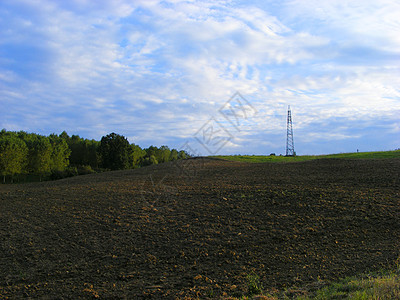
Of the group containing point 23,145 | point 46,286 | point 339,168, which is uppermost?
point 23,145

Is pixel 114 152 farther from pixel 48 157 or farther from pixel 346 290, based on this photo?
pixel 346 290

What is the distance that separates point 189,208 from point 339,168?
11704 mm

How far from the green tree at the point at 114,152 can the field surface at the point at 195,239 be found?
2682 centimetres

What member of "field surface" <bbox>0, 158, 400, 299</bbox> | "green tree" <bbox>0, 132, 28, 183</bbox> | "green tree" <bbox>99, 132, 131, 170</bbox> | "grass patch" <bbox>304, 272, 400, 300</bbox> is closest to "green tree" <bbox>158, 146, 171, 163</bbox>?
"green tree" <bbox>99, 132, 131, 170</bbox>

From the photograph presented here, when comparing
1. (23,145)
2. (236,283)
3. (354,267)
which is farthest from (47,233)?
(23,145)

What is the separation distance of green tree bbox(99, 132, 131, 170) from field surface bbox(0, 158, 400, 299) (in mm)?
26821

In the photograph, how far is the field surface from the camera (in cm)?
627

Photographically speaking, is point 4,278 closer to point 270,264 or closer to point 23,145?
point 270,264

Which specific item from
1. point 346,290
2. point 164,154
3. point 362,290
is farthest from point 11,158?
point 362,290

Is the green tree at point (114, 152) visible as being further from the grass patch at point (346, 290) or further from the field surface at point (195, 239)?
the grass patch at point (346, 290)

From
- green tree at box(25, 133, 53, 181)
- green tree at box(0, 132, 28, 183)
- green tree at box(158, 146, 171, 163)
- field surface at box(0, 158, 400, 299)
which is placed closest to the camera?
field surface at box(0, 158, 400, 299)

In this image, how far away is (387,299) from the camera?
414 centimetres

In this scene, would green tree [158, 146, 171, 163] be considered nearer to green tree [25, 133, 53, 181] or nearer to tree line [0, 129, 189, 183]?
tree line [0, 129, 189, 183]

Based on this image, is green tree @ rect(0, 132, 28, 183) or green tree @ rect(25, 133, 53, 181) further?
green tree @ rect(25, 133, 53, 181)
